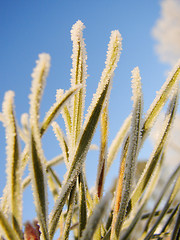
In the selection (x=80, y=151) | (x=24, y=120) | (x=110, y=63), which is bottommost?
(x=80, y=151)

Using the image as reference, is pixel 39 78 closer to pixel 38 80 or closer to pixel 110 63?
pixel 38 80

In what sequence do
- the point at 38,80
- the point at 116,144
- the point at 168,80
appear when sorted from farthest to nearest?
the point at 116,144 < the point at 168,80 < the point at 38,80

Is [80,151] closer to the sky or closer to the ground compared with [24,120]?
closer to the ground

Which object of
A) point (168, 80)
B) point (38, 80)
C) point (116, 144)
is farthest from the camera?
point (116, 144)

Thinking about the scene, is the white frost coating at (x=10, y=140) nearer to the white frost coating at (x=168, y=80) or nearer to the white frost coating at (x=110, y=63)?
the white frost coating at (x=110, y=63)

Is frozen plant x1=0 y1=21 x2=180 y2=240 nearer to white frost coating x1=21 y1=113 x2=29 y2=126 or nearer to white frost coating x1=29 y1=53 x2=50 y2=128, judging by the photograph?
white frost coating x1=29 y1=53 x2=50 y2=128

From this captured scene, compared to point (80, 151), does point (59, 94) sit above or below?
above

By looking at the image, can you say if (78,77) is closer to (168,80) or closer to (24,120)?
(168,80)

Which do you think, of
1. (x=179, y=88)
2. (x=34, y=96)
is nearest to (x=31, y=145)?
(x=34, y=96)

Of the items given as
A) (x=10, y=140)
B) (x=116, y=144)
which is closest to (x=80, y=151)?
(x=10, y=140)

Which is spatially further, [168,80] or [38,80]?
[168,80]
